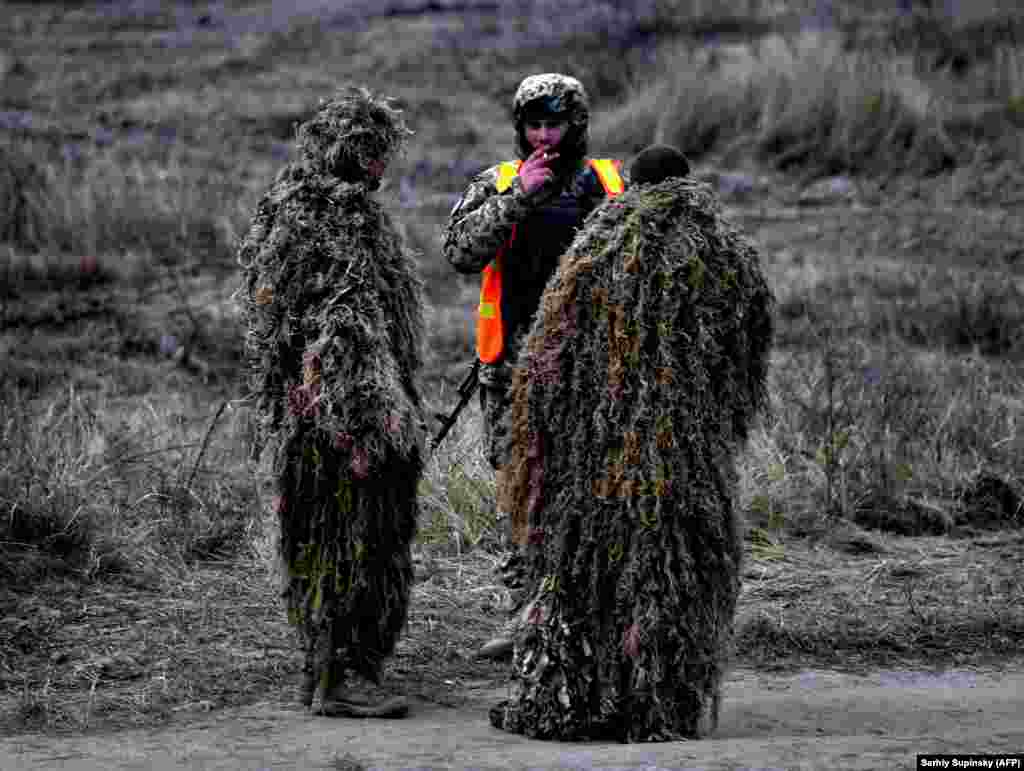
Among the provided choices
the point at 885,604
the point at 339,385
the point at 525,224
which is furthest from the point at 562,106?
the point at 885,604

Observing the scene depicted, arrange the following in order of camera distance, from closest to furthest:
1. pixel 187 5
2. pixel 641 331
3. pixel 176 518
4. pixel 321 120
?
1. pixel 641 331
2. pixel 321 120
3. pixel 176 518
4. pixel 187 5

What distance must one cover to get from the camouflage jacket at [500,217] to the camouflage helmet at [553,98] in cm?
20

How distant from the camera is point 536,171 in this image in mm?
5879

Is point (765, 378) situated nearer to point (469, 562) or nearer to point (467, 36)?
point (469, 562)

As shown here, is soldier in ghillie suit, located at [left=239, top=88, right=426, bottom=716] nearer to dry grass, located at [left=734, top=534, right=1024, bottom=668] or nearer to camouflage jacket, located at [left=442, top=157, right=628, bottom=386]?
camouflage jacket, located at [left=442, top=157, right=628, bottom=386]

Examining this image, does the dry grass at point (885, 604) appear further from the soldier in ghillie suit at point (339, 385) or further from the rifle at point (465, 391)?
the soldier in ghillie suit at point (339, 385)

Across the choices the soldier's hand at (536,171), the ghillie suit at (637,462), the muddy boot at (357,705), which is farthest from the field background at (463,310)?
the ghillie suit at (637,462)

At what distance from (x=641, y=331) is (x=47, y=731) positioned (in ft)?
7.90

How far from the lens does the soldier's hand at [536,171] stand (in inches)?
231

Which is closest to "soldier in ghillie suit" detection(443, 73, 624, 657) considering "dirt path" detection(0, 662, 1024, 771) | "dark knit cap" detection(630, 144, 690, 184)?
"dark knit cap" detection(630, 144, 690, 184)

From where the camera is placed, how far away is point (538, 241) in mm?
6027

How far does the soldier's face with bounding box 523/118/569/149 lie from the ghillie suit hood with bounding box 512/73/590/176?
0.02 m

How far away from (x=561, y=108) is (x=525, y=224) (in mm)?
462

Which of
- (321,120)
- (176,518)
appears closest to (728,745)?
(321,120)
